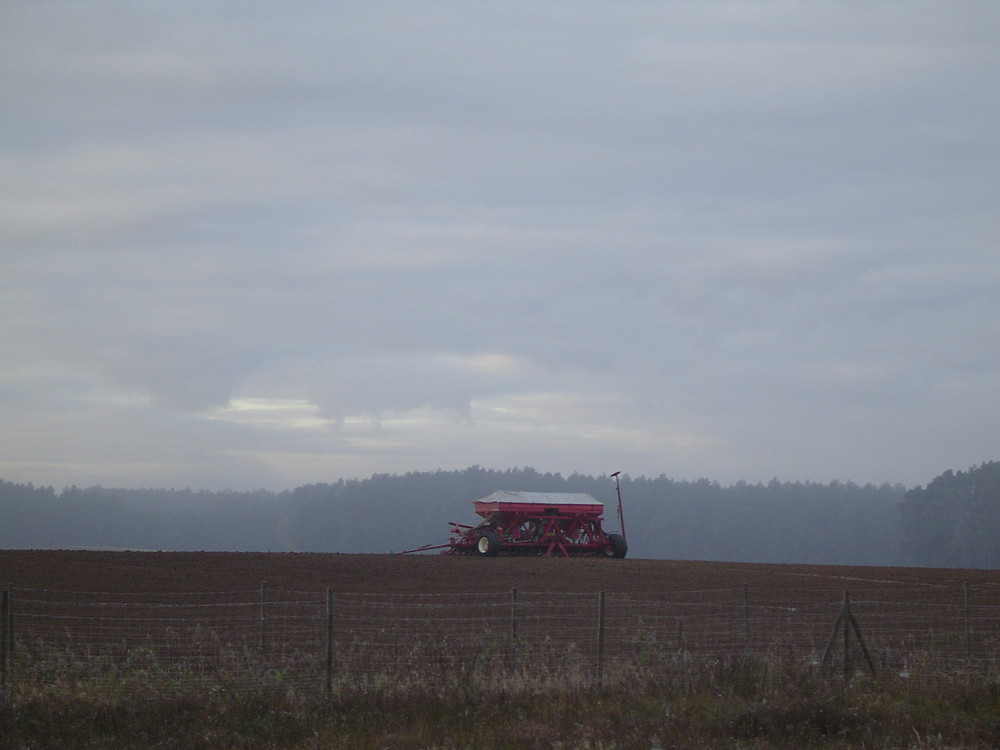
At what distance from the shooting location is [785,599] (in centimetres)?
2541

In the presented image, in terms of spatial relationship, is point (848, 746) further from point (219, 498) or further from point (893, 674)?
point (219, 498)

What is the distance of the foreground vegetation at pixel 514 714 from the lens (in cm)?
1242

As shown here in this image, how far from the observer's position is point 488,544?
40.8 m

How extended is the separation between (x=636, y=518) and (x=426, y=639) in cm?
13553

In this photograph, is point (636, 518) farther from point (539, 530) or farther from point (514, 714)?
point (514, 714)

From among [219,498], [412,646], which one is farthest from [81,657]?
[219,498]

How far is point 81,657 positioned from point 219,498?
179 meters

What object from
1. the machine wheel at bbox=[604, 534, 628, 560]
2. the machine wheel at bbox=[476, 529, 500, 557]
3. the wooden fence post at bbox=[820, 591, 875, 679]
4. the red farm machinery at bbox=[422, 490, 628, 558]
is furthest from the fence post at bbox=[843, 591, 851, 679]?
the red farm machinery at bbox=[422, 490, 628, 558]

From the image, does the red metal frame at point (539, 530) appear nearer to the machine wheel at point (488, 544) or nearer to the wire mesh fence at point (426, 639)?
the machine wheel at point (488, 544)

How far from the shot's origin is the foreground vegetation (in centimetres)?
1242

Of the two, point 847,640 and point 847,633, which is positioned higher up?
point 847,633

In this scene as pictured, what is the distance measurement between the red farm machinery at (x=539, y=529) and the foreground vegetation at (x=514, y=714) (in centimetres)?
2672

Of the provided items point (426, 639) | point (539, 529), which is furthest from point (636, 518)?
point (426, 639)

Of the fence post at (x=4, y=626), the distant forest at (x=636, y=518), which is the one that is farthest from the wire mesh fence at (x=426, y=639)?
the distant forest at (x=636, y=518)
